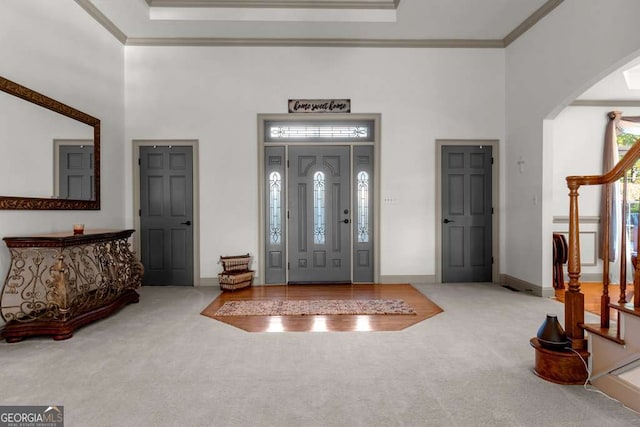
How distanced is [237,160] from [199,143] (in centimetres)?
64

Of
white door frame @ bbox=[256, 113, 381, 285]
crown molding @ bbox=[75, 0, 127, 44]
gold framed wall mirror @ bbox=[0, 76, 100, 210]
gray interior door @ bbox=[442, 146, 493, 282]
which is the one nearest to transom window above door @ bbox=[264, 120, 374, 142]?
white door frame @ bbox=[256, 113, 381, 285]

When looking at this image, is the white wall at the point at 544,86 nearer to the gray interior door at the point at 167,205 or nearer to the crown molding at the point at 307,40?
the crown molding at the point at 307,40

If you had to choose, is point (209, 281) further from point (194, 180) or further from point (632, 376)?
point (632, 376)

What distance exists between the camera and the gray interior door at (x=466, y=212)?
570cm

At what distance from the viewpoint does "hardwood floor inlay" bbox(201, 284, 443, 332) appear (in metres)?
3.58

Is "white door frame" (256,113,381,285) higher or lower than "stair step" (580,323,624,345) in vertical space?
higher

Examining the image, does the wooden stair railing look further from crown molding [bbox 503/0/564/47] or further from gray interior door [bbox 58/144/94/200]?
gray interior door [bbox 58/144/94/200]

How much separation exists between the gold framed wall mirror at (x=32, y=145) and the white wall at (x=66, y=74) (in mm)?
33

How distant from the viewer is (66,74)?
4.20m

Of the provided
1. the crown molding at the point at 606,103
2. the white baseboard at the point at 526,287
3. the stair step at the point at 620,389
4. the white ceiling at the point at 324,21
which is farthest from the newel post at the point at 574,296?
the crown molding at the point at 606,103

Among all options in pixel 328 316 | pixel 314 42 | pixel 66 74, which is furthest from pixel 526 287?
pixel 66 74

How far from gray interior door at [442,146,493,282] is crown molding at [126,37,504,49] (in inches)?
63.9

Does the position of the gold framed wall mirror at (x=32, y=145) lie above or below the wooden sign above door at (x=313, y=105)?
below

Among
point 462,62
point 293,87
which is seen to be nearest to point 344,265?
point 293,87
